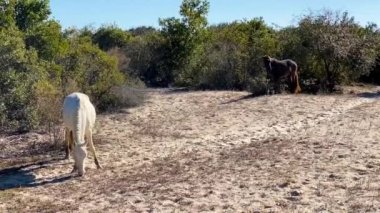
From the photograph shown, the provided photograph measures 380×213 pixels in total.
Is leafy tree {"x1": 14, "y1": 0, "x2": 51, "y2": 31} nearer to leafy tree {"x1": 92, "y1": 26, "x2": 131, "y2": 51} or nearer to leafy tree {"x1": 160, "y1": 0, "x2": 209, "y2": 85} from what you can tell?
leafy tree {"x1": 160, "y1": 0, "x2": 209, "y2": 85}

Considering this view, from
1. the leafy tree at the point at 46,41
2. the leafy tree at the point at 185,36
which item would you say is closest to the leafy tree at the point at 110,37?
the leafy tree at the point at 185,36

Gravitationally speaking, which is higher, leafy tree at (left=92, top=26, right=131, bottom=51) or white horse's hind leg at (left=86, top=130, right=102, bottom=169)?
leafy tree at (left=92, top=26, right=131, bottom=51)

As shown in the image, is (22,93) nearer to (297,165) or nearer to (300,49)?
(297,165)

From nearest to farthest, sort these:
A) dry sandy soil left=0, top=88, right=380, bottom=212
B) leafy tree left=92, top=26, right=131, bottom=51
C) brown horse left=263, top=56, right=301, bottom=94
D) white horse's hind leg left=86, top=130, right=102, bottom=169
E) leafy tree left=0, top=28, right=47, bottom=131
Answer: dry sandy soil left=0, top=88, right=380, bottom=212 < white horse's hind leg left=86, top=130, right=102, bottom=169 < leafy tree left=0, top=28, right=47, bottom=131 < brown horse left=263, top=56, right=301, bottom=94 < leafy tree left=92, top=26, right=131, bottom=51

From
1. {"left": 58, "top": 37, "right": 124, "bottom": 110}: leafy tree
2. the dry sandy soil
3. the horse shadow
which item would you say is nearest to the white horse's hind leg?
the dry sandy soil

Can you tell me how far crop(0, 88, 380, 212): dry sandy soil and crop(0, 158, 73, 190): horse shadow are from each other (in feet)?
0.06

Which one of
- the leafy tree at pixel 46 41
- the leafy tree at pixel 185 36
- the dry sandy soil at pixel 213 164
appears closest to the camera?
the dry sandy soil at pixel 213 164

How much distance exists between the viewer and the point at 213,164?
9859 millimetres

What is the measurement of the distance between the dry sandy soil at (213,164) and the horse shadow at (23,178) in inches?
0.7

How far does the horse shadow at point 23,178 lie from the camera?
29.8 feet

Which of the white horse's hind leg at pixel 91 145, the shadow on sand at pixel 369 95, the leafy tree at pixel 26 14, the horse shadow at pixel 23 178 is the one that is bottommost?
the horse shadow at pixel 23 178

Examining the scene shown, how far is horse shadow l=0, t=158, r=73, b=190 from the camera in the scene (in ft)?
29.8

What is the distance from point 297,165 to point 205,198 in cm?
230

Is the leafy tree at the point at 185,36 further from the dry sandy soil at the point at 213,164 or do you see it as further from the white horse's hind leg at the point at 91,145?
the white horse's hind leg at the point at 91,145
